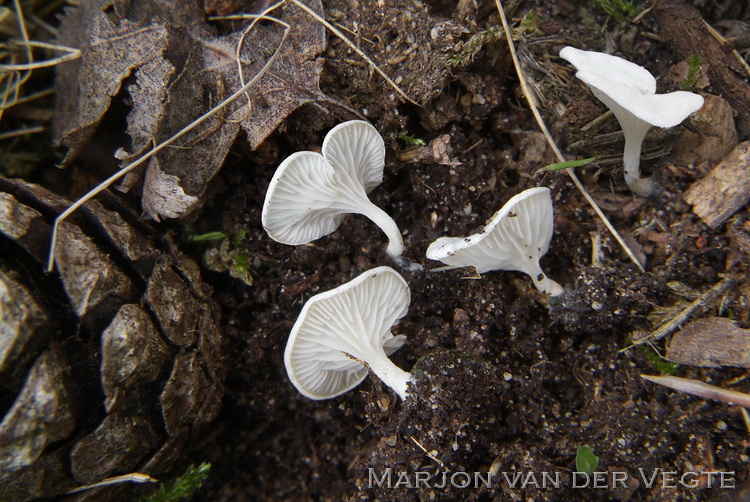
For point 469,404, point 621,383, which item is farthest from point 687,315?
point 469,404

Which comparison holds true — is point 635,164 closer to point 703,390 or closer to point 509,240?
point 509,240

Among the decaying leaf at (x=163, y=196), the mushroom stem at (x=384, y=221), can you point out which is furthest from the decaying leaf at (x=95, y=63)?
the mushroom stem at (x=384, y=221)

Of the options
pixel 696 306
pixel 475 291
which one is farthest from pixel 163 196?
pixel 696 306

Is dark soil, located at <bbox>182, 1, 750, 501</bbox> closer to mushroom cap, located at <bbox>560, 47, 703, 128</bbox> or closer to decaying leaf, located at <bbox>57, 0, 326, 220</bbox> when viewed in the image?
decaying leaf, located at <bbox>57, 0, 326, 220</bbox>

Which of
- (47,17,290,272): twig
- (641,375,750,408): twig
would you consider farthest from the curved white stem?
(47,17,290,272): twig

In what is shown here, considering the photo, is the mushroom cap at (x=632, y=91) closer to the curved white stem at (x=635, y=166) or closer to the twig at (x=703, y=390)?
the curved white stem at (x=635, y=166)

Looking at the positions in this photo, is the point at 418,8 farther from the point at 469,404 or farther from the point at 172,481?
the point at 172,481
